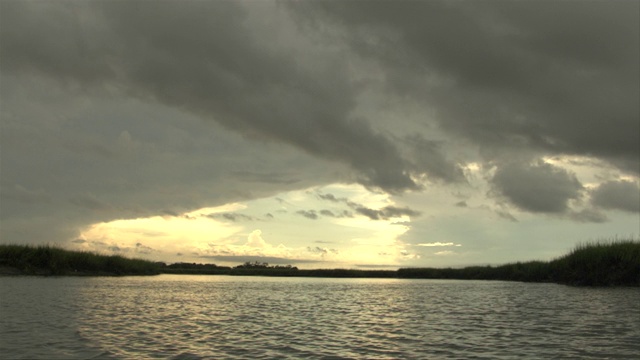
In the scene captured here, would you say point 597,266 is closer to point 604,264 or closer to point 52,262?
point 604,264

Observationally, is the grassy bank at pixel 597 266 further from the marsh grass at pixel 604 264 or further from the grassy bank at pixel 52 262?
the grassy bank at pixel 52 262

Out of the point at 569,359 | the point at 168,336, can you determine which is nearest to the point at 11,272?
the point at 168,336

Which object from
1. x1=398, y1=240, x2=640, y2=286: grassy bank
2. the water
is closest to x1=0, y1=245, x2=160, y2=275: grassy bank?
the water

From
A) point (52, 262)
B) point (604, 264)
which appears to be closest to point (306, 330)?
point (604, 264)

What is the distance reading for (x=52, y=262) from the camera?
6281 cm

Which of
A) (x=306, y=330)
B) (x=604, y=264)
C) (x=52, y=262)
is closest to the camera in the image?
(x=306, y=330)

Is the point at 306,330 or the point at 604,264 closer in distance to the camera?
the point at 306,330

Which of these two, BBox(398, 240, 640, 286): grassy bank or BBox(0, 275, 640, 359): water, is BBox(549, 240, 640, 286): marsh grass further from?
BBox(0, 275, 640, 359): water

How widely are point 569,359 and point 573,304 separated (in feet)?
59.8

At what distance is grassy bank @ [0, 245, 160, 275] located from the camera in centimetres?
5906

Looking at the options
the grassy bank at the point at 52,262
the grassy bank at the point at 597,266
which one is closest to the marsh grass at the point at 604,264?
the grassy bank at the point at 597,266

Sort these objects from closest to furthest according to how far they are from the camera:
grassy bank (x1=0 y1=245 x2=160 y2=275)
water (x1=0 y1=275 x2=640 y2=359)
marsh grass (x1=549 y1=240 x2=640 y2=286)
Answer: water (x1=0 y1=275 x2=640 y2=359) → marsh grass (x1=549 y1=240 x2=640 y2=286) → grassy bank (x1=0 y1=245 x2=160 y2=275)

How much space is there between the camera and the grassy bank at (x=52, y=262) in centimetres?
5906

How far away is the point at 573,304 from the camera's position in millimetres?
31516
